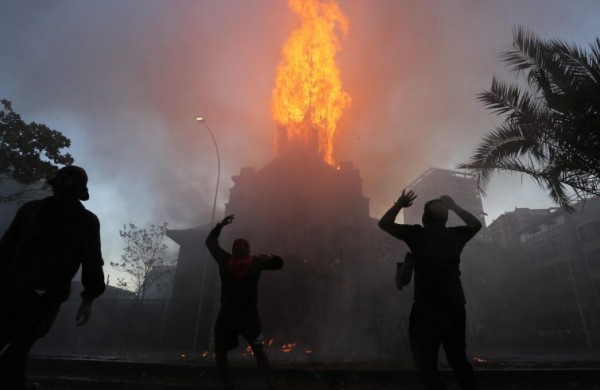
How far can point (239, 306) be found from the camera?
4.06 meters

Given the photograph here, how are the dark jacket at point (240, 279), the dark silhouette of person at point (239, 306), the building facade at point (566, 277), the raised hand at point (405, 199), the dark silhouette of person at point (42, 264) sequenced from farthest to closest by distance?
the building facade at point (566, 277) < the dark jacket at point (240, 279) < the dark silhouette of person at point (239, 306) < the raised hand at point (405, 199) < the dark silhouette of person at point (42, 264)

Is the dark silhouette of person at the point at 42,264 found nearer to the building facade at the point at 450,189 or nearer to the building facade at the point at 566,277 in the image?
the building facade at the point at 566,277

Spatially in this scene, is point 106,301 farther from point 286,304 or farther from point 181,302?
point 286,304

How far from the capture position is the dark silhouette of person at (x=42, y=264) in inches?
94.7

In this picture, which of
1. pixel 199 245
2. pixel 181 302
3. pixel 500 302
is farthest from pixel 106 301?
pixel 500 302

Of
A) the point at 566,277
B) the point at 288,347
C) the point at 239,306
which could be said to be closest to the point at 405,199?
the point at 239,306

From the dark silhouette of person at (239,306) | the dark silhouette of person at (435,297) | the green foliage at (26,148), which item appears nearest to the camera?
the dark silhouette of person at (435,297)

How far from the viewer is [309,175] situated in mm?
26156

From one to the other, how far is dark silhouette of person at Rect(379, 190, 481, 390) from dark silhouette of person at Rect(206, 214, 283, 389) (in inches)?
66.0

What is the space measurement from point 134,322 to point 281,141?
56.3ft

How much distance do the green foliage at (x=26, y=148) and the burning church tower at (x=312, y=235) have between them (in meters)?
9.71

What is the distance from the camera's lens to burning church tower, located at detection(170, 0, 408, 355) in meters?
20.0

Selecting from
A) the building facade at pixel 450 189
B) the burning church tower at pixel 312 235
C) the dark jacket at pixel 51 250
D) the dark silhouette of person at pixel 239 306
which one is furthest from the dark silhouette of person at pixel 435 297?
the building facade at pixel 450 189

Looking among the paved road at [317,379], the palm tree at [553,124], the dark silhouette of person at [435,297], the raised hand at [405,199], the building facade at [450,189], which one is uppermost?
the building facade at [450,189]
